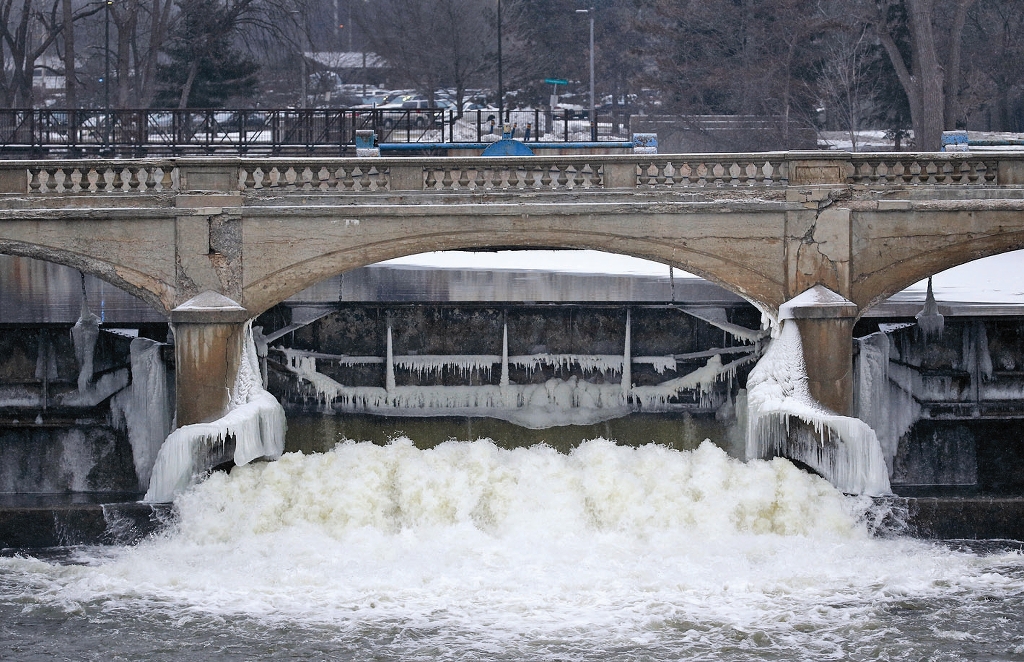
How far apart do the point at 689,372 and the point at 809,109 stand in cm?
2549

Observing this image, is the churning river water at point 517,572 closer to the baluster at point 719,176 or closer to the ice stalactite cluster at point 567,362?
the ice stalactite cluster at point 567,362

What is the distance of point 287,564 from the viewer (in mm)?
17781

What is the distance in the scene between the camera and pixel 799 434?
63.2 feet

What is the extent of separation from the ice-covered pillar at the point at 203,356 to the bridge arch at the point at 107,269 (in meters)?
0.48

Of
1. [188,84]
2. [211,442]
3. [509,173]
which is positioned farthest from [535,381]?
[188,84]

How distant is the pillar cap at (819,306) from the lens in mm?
19266

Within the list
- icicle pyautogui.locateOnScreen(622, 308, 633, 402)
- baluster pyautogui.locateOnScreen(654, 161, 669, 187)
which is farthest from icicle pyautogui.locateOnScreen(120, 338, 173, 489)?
baluster pyautogui.locateOnScreen(654, 161, 669, 187)

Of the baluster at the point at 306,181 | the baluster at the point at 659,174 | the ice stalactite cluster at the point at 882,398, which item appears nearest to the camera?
the baluster at the point at 306,181

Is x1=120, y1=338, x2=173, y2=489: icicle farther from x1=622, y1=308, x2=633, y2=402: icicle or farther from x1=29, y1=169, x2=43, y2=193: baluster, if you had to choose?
x1=622, y1=308, x2=633, y2=402: icicle

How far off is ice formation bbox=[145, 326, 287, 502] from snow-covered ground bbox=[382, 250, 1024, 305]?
45.8 feet

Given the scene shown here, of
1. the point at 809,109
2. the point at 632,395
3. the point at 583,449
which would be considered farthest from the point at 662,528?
the point at 809,109

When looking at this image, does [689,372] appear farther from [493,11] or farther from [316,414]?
[493,11]

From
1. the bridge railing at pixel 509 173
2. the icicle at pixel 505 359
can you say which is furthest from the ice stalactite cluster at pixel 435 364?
the bridge railing at pixel 509 173

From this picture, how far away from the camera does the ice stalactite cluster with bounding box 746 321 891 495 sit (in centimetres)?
1892
